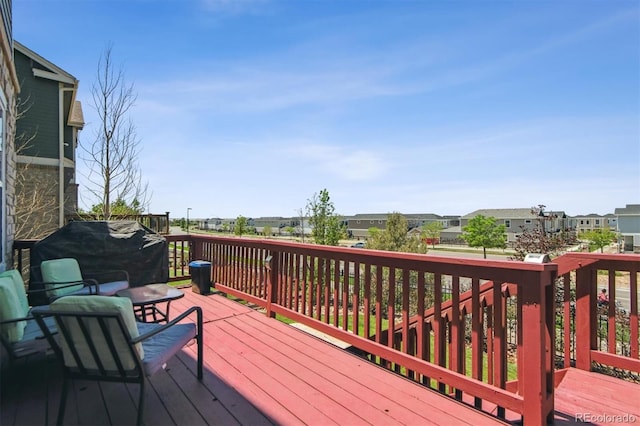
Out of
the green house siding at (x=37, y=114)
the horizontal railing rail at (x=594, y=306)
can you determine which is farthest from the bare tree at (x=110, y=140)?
the horizontal railing rail at (x=594, y=306)

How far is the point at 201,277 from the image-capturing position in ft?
17.6

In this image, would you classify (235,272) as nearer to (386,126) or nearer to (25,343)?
(25,343)

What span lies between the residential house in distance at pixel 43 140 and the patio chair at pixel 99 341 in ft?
32.9

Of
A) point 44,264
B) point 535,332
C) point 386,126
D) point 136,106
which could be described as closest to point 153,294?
point 44,264

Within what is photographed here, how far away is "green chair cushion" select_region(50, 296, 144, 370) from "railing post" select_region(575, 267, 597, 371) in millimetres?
3499

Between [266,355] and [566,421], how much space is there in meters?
2.26

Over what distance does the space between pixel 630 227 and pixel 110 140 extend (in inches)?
2117

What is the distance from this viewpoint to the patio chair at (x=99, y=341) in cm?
169

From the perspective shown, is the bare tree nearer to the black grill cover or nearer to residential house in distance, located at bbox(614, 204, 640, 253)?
the black grill cover

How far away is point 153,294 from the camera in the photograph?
3.27 meters

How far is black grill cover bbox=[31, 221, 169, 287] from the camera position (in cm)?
457

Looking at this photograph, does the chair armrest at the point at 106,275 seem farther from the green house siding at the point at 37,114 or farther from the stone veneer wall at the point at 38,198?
the green house siding at the point at 37,114

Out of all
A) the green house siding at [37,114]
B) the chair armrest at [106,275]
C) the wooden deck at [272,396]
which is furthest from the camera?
the green house siding at [37,114]

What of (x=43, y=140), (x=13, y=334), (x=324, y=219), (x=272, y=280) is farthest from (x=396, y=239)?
(x=43, y=140)
